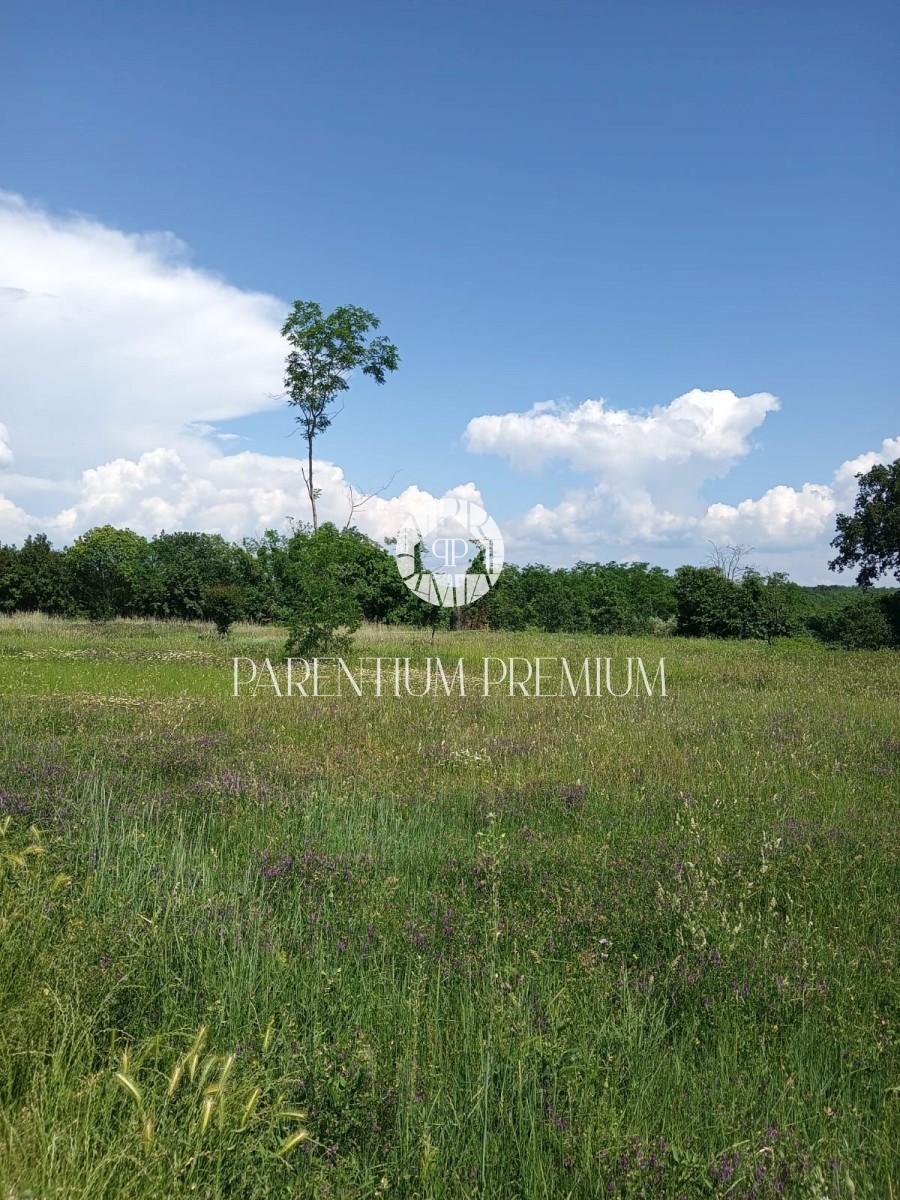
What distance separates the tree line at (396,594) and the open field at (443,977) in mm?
15161

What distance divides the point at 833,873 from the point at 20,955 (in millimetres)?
4871

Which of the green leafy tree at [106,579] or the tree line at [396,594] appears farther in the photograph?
the green leafy tree at [106,579]

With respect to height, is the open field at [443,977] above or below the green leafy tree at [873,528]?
below

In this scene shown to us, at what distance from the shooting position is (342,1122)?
2.59 m

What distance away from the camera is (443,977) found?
12.2 feet

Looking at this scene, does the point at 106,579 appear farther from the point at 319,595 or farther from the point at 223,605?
the point at 319,595

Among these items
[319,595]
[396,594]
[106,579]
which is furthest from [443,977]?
[106,579]

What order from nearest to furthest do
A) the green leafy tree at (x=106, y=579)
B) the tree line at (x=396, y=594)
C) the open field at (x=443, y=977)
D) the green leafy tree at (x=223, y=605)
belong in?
the open field at (x=443, y=977) < the green leafy tree at (x=223, y=605) < the tree line at (x=396, y=594) < the green leafy tree at (x=106, y=579)

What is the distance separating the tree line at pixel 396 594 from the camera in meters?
37.1

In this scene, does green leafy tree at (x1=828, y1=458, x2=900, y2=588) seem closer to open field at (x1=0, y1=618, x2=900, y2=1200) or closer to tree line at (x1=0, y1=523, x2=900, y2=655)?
tree line at (x1=0, y1=523, x2=900, y2=655)

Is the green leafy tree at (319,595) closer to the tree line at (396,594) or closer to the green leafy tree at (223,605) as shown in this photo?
the tree line at (396,594)

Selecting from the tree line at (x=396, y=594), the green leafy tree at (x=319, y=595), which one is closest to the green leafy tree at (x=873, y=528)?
the tree line at (x=396, y=594)

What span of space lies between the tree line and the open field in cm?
1516

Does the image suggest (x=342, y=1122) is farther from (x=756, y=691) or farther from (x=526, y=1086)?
(x=756, y=691)
